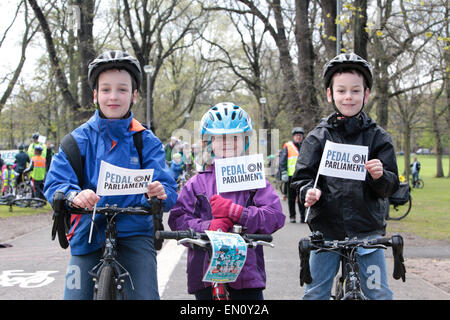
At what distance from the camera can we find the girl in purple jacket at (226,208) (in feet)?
10.6

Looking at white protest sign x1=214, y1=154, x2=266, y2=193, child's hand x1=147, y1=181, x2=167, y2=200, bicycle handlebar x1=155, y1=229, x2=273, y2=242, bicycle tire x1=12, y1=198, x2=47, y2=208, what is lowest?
bicycle tire x1=12, y1=198, x2=47, y2=208

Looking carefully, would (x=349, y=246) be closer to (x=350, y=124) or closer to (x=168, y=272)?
(x=350, y=124)

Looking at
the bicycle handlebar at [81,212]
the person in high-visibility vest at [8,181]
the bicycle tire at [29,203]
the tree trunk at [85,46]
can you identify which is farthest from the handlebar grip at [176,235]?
the person in high-visibility vest at [8,181]

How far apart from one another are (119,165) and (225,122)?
0.73 meters

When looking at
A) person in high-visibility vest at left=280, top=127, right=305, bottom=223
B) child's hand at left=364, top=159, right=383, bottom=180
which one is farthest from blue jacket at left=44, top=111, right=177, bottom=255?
person in high-visibility vest at left=280, top=127, right=305, bottom=223

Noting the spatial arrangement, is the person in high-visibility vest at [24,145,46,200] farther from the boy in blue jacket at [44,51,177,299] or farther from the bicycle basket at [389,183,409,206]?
the bicycle basket at [389,183,409,206]

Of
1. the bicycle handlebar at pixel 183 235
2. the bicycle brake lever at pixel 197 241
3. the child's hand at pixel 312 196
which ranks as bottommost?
the bicycle brake lever at pixel 197 241

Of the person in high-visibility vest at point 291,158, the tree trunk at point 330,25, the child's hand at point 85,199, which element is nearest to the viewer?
the child's hand at point 85,199

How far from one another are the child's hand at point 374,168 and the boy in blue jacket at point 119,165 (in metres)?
1.23

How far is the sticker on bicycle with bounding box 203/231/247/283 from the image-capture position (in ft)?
8.93

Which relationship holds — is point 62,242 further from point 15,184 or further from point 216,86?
point 216,86

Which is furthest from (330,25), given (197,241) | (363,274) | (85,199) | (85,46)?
(197,241)

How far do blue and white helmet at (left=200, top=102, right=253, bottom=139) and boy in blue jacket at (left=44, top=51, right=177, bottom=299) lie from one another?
383mm

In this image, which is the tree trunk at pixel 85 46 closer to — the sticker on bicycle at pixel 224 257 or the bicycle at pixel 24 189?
the bicycle at pixel 24 189
